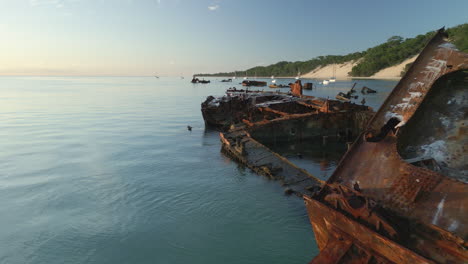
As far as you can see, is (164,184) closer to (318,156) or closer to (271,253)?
(271,253)

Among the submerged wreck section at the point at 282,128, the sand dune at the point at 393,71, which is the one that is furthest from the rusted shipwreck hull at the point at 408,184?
the sand dune at the point at 393,71

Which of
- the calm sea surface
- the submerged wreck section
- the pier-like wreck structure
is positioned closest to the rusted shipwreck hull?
the pier-like wreck structure

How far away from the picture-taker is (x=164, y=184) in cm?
1307

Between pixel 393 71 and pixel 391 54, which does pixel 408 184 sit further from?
pixel 391 54

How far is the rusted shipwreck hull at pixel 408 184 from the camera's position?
12.0 ft

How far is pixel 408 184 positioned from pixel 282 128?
15.2 m

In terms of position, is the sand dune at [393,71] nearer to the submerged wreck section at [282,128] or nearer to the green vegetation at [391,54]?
the green vegetation at [391,54]

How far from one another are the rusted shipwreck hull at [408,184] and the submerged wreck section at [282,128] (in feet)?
16.4

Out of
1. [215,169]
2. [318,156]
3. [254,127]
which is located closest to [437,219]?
[215,169]

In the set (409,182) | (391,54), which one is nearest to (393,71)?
(391,54)

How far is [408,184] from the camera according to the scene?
4.46 metres

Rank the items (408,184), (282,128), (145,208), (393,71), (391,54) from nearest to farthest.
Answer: (408,184)
(145,208)
(282,128)
(393,71)
(391,54)

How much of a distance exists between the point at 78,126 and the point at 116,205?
21267mm

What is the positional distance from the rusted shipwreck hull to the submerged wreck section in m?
4.98
